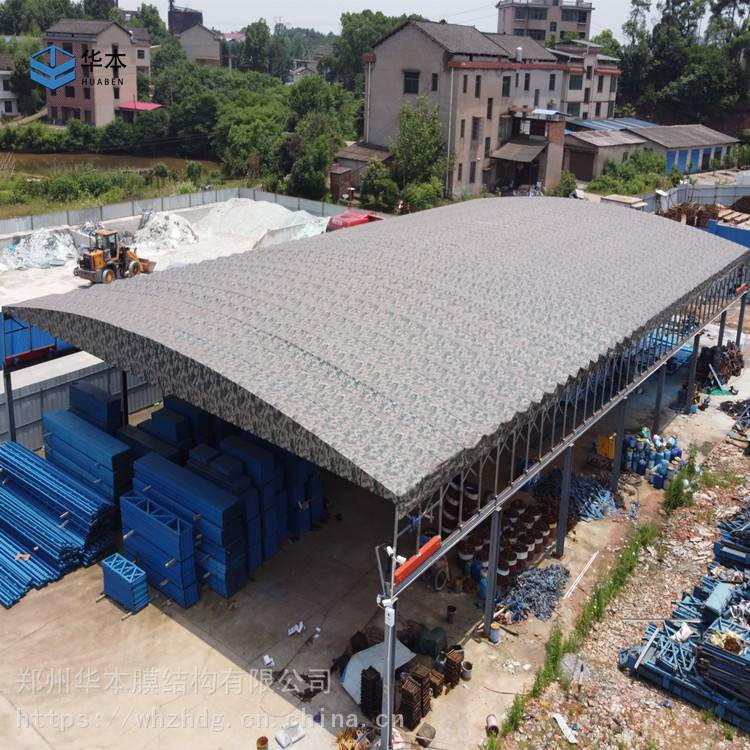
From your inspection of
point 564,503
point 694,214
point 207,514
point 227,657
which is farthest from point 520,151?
point 227,657

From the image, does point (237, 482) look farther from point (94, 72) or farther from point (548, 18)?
point (548, 18)

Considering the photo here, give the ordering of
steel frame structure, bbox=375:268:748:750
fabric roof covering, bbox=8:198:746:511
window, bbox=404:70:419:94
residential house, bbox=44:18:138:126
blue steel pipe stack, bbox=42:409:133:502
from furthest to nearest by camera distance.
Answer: residential house, bbox=44:18:138:126
window, bbox=404:70:419:94
blue steel pipe stack, bbox=42:409:133:502
fabric roof covering, bbox=8:198:746:511
steel frame structure, bbox=375:268:748:750

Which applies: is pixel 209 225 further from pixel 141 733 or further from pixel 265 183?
pixel 141 733

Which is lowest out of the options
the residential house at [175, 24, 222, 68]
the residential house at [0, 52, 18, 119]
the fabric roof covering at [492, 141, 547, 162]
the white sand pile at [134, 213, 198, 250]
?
the white sand pile at [134, 213, 198, 250]

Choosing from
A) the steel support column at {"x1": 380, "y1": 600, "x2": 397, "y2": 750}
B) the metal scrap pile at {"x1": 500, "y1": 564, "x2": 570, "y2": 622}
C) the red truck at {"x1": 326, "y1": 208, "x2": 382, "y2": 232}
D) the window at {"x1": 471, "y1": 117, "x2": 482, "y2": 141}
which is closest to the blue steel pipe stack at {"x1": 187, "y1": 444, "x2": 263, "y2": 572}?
the steel support column at {"x1": 380, "y1": 600, "x2": 397, "y2": 750}

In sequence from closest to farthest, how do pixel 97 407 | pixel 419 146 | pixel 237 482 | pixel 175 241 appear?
pixel 237 482
pixel 97 407
pixel 175 241
pixel 419 146

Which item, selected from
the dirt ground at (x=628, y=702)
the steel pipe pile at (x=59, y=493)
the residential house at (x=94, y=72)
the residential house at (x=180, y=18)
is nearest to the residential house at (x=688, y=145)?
the dirt ground at (x=628, y=702)

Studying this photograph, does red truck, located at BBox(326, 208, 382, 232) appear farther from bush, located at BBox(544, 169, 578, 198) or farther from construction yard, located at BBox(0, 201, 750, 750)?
construction yard, located at BBox(0, 201, 750, 750)

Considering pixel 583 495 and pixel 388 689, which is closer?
pixel 388 689
